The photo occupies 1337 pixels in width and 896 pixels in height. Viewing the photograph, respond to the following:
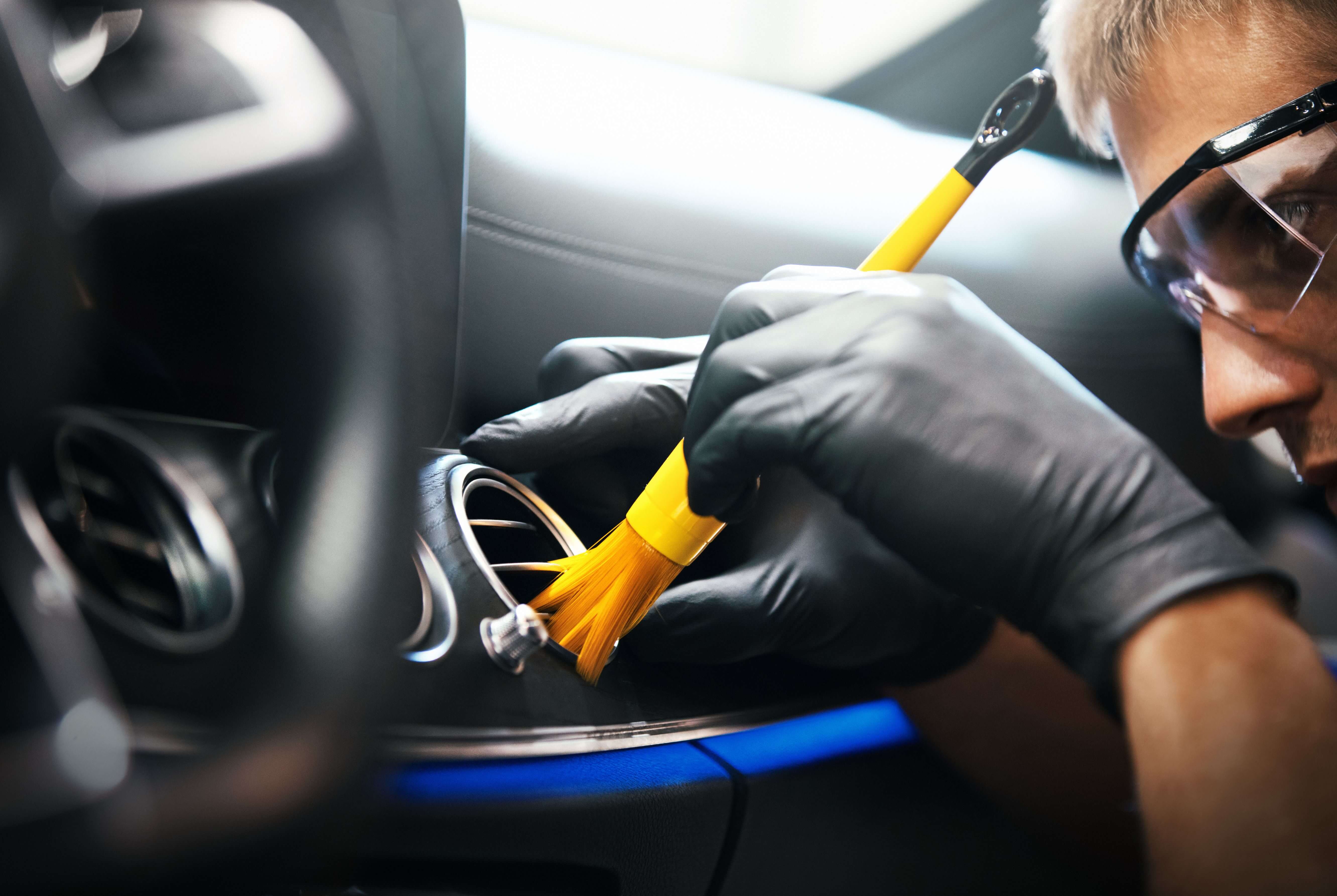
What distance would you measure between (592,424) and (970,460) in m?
0.29

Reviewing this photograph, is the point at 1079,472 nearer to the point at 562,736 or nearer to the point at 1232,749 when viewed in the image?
the point at 1232,749

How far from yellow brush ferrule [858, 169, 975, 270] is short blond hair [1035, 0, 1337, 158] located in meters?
0.24

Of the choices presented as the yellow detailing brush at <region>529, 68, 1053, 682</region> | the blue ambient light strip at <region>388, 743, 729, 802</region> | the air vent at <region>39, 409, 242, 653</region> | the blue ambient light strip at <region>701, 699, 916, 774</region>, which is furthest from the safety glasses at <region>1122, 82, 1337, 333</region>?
the air vent at <region>39, 409, 242, 653</region>

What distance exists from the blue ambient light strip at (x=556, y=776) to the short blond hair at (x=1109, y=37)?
0.59 metres

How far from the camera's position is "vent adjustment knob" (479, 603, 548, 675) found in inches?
17.1

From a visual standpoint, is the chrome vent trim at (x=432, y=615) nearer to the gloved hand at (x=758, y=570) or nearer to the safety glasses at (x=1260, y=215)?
the gloved hand at (x=758, y=570)

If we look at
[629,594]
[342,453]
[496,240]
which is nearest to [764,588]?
[629,594]

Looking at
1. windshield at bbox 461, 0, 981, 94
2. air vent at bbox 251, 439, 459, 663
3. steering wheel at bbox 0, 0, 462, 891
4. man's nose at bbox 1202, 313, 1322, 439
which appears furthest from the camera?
windshield at bbox 461, 0, 981, 94

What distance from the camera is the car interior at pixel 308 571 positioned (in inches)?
9.2

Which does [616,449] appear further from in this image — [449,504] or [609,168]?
[609,168]

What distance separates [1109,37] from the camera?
2.18 feet

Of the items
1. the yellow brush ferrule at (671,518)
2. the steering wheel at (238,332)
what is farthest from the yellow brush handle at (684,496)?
the steering wheel at (238,332)

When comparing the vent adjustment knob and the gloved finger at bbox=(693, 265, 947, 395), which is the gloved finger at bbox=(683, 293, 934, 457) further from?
the vent adjustment knob

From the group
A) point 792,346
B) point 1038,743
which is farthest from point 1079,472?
point 1038,743
